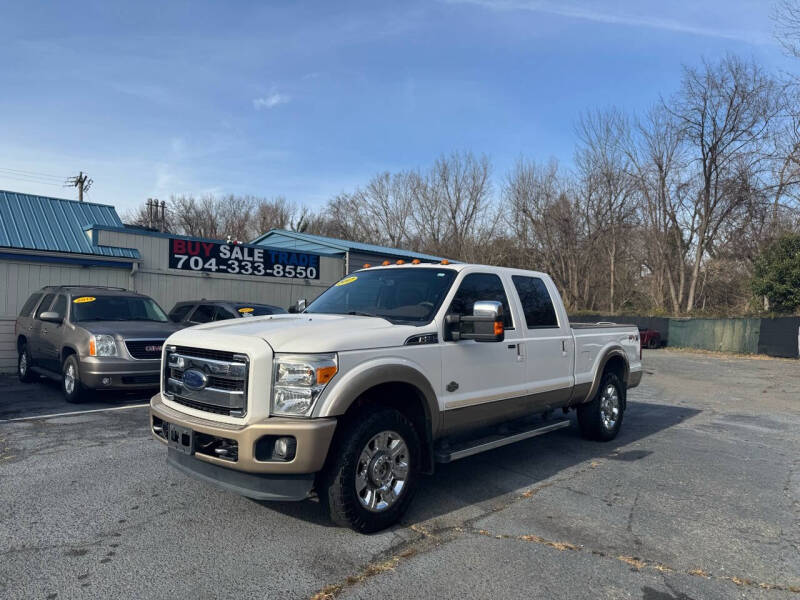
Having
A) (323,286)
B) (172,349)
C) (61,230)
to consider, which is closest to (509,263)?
(323,286)

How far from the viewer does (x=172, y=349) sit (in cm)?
455

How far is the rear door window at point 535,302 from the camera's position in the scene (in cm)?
588

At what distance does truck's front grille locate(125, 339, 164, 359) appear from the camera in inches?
342

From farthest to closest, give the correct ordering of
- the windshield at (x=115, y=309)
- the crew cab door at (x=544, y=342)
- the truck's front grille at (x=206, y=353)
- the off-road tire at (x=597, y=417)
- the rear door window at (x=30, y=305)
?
the rear door window at (x=30, y=305), the windshield at (x=115, y=309), the off-road tire at (x=597, y=417), the crew cab door at (x=544, y=342), the truck's front grille at (x=206, y=353)

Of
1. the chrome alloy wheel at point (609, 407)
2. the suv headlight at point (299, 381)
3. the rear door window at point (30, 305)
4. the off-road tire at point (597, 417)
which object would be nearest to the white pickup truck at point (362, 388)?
the suv headlight at point (299, 381)

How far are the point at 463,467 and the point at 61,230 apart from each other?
13855 mm

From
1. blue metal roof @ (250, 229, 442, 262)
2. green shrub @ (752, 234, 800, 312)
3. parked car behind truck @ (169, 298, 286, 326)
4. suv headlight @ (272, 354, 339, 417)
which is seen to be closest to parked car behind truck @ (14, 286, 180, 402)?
parked car behind truck @ (169, 298, 286, 326)

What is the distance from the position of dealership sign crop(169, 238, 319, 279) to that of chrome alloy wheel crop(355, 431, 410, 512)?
1364 cm

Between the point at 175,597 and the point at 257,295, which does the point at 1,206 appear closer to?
the point at 257,295

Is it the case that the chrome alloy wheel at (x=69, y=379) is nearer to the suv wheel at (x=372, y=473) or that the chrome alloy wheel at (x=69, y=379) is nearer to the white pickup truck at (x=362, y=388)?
the white pickup truck at (x=362, y=388)

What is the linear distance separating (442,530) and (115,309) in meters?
7.81

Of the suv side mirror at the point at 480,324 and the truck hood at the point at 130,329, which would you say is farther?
the truck hood at the point at 130,329

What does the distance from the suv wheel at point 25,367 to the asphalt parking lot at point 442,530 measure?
4.55 metres

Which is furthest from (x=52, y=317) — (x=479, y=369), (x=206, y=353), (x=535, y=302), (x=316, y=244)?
(x=316, y=244)
